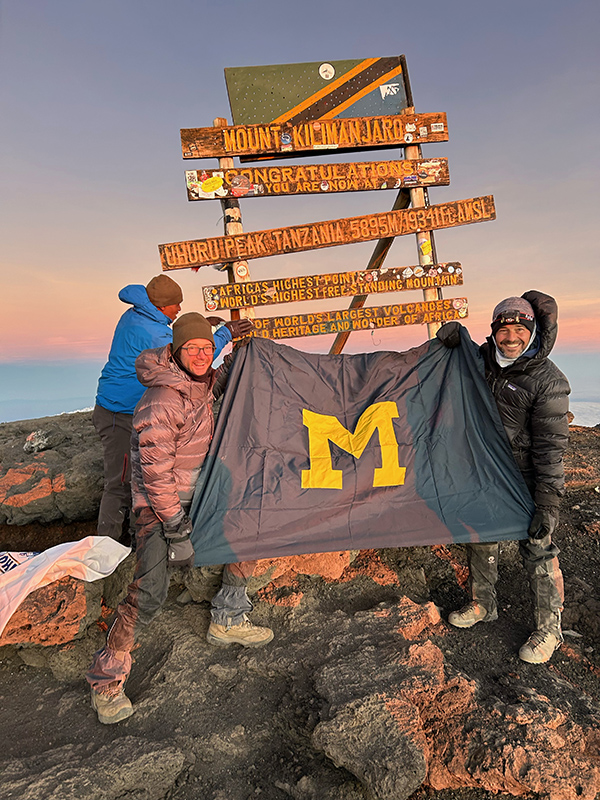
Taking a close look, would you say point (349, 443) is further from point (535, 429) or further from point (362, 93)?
point (362, 93)

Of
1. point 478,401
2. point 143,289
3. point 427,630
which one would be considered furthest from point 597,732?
point 143,289

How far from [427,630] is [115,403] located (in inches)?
126

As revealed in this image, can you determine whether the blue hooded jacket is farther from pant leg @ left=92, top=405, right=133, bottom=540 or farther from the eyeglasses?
the eyeglasses

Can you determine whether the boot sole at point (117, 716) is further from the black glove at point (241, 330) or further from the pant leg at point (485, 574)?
the black glove at point (241, 330)

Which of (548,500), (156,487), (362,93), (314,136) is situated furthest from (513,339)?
(362,93)

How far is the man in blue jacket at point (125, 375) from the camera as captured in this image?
397 cm

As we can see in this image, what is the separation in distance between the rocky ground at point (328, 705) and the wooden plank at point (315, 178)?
13.2 feet

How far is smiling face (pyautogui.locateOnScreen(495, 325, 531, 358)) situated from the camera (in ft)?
10.8

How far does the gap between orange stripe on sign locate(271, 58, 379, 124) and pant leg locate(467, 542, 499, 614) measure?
4971 mm

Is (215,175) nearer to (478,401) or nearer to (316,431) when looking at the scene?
(316,431)

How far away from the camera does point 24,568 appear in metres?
3.45

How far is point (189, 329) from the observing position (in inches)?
116

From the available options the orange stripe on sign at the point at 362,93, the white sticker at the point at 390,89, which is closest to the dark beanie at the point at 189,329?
Answer: the orange stripe on sign at the point at 362,93

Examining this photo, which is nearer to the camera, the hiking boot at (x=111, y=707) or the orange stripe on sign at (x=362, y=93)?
the hiking boot at (x=111, y=707)
